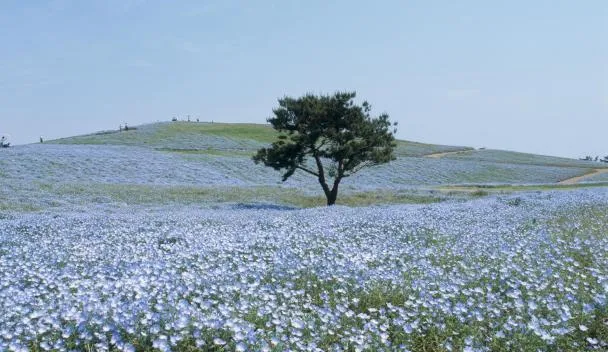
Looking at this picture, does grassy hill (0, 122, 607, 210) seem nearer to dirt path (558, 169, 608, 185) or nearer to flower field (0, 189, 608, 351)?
dirt path (558, 169, 608, 185)

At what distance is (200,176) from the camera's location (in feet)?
137

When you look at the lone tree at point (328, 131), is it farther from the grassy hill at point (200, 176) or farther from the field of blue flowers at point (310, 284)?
the field of blue flowers at point (310, 284)

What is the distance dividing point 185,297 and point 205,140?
202 ft

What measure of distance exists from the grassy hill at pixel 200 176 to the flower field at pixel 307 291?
51.8 feet

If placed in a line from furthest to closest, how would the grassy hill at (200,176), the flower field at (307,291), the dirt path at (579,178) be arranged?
the dirt path at (579,178) < the grassy hill at (200,176) < the flower field at (307,291)

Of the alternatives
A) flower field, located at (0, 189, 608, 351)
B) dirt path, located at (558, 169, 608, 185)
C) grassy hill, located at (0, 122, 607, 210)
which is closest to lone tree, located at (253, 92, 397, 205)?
grassy hill, located at (0, 122, 607, 210)

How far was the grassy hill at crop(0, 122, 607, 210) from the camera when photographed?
A: 93.1ft

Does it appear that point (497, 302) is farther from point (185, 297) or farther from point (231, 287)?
point (185, 297)

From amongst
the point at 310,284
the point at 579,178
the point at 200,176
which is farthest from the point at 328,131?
the point at 579,178

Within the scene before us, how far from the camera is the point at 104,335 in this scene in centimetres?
523

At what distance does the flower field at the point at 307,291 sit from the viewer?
5383mm

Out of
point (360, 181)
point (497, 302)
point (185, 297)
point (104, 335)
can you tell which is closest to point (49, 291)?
point (185, 297)

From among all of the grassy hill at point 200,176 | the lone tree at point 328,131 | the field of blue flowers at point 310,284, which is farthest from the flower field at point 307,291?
the lone tree at point 328,131

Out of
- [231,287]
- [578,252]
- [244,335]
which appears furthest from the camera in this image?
[578,252]
